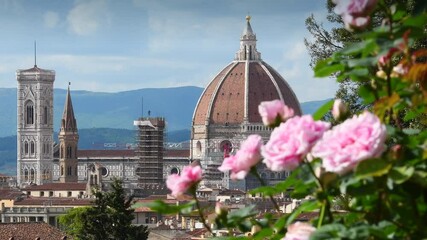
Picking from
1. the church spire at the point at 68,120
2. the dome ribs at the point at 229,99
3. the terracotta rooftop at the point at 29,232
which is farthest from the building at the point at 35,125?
the terracotta rooftop at the point at 29,232

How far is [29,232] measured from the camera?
4297cm

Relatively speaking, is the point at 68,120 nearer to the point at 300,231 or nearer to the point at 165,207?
the point at 165,207

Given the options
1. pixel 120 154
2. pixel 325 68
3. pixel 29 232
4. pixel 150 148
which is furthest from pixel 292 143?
pixel 120 154

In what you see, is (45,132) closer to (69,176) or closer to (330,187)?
(69,176)

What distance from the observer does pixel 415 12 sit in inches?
146

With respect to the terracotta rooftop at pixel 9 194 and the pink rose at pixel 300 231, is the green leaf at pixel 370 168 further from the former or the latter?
the terracotta rooftop at pixel 9 194

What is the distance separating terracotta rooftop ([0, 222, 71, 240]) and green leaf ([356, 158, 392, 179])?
38293 millimetres

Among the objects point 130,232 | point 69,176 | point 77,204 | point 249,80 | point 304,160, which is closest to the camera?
point 304,160

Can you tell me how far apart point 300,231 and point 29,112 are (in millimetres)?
134572

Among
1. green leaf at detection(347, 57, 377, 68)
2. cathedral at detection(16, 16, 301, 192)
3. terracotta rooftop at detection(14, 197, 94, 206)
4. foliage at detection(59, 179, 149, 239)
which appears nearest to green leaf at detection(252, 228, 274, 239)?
green leaf at detection(347, 57, 377, 68)

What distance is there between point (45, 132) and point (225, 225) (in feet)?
438

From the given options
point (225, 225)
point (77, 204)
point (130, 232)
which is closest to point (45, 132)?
point (77, 204)

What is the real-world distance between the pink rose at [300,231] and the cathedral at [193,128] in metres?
121

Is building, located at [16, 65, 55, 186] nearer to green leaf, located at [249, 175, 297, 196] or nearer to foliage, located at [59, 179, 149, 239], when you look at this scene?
foliage, located at [59, 179, 149, 239]
